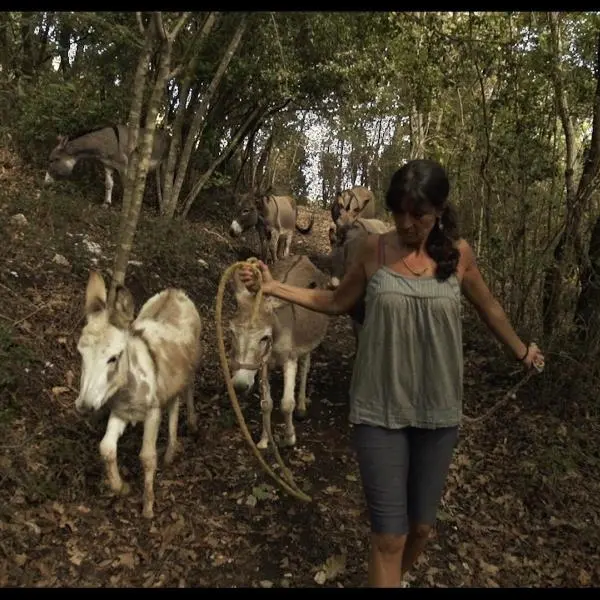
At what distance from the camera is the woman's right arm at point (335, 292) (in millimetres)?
3127

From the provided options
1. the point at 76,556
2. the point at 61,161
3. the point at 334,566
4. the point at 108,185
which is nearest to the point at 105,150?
the point at 108,185

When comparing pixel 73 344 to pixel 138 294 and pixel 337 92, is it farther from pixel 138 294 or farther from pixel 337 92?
pixel 337 92

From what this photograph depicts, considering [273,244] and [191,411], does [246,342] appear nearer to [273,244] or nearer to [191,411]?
[191,411]

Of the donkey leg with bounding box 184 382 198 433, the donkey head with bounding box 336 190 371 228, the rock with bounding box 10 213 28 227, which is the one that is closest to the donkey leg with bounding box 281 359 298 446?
the donkey leg with bounding box 184 382 198 433

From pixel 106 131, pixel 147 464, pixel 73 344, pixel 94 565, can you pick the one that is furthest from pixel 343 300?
pixel 106 131

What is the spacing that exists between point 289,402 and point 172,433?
1126mm

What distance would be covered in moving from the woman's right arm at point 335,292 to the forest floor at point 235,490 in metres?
2.05

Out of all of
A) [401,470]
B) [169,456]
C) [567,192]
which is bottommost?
[169,456]

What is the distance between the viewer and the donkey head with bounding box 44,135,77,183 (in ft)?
36.1

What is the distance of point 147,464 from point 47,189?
7.15m

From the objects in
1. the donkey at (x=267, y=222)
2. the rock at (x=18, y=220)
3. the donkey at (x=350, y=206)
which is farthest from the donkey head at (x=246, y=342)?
the donkey at (x=267, y=222)

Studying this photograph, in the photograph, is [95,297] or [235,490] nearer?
[95,297]

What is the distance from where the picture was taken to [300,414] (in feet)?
21.5

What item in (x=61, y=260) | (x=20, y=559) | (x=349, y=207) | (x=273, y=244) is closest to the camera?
(x=20, y=559)
